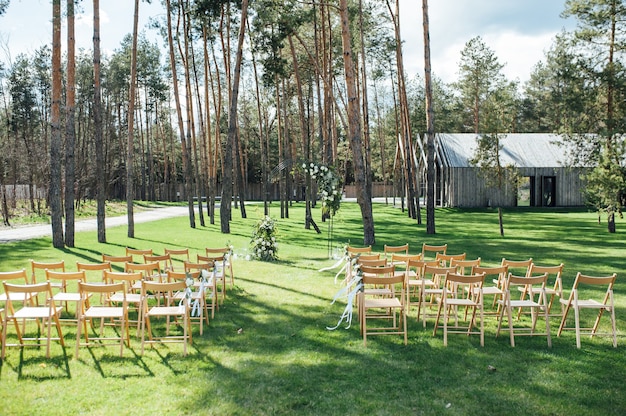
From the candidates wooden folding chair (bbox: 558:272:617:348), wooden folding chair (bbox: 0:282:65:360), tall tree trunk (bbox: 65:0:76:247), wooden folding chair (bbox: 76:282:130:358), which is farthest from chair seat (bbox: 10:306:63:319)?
tall tree trunk (bbox: 65:0:76:247)

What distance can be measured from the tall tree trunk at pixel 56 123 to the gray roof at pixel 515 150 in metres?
27.2

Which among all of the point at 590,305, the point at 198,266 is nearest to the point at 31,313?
the point at 198,266

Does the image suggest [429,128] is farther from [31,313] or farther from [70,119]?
[31,313]

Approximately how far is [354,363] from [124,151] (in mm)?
49528

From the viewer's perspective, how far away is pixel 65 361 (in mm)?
5879

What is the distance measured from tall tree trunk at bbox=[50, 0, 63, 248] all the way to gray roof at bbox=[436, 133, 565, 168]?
27.2 metres

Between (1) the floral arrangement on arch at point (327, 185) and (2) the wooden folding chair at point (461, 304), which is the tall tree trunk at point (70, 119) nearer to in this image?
(1) the floral arrangement on arch at point (327, 185)

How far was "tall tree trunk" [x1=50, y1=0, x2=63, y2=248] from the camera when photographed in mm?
15305

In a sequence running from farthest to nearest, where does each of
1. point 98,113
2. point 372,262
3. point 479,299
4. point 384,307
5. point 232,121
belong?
point 232,121 → point 98,113 → point 372,262 → point 384,307 → point 479,299

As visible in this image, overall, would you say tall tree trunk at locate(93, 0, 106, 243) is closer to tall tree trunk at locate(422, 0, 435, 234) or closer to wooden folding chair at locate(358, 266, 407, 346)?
tall tree trunk at locate(422, 0, 435, 234)

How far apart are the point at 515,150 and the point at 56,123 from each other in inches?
1287

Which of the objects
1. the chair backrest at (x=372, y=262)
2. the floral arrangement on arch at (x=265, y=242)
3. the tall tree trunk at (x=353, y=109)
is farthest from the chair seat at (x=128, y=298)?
the tall tree trunk at (x=353, y=109)

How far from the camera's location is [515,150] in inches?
1522

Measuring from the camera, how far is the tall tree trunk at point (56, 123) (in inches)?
603
